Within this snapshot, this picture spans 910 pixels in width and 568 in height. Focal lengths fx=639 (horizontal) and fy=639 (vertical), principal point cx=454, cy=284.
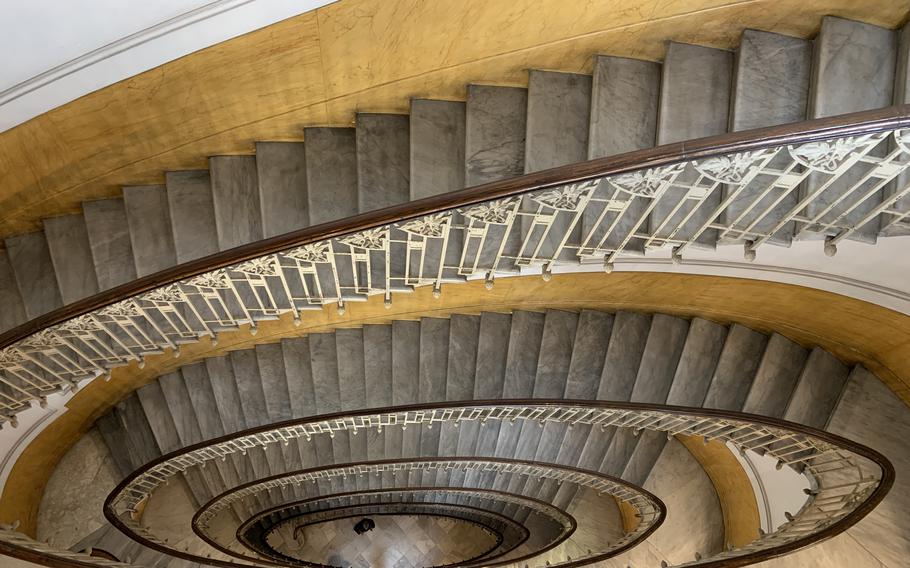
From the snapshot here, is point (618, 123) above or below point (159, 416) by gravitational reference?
above

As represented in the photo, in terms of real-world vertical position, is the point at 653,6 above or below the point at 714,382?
above

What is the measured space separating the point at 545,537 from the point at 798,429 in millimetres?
9400

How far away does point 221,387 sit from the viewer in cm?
736

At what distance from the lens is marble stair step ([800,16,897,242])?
3424mm

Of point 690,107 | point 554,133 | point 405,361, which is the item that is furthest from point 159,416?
point 690,107

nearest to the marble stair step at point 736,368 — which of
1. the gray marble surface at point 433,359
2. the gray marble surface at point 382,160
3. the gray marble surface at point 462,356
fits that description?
the gray marble surface at point 462,356

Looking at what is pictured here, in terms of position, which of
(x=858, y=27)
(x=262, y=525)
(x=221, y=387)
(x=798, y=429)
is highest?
(x=858, y=27)

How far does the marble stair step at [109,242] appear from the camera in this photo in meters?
4.79

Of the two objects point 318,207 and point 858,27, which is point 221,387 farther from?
point 858,27

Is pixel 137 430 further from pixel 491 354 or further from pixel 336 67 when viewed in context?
pixel 336 67

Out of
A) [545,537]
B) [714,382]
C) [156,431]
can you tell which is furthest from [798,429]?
[545,537]

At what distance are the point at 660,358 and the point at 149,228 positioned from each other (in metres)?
4.80

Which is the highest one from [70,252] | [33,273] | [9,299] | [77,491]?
[70,252]

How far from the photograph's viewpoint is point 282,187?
4617 millimetres
